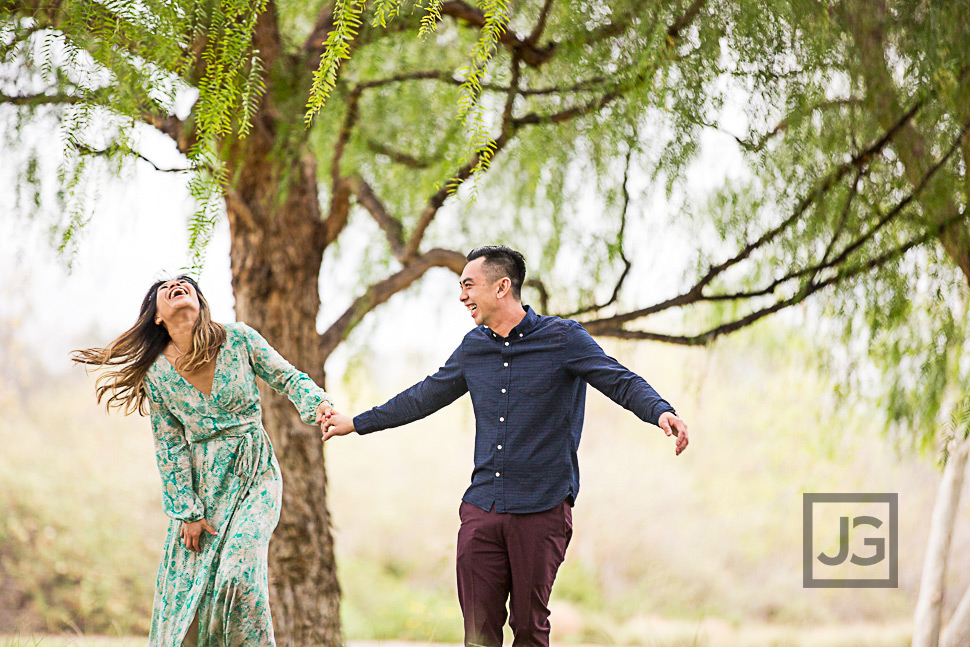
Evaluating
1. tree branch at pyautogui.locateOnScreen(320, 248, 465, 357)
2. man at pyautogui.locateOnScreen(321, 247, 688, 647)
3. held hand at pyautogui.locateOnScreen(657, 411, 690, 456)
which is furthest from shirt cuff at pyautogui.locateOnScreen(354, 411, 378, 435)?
tree branch at pyautogui.locateOnScreen(320, 248, 465, 357)

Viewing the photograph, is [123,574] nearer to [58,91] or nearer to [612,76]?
[58,91]

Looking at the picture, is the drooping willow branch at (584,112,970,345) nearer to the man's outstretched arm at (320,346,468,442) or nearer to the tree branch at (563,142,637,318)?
the tree branch at (563,142,637,318)

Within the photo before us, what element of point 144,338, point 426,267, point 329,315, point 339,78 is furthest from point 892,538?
point 144,338

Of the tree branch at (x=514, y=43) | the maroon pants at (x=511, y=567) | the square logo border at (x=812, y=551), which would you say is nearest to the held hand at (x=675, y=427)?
the maroon pants at (x=511, y=567)

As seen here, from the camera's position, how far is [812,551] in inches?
429

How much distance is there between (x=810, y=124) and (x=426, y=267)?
191 cm

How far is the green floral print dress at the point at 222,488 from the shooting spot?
9.21 ft

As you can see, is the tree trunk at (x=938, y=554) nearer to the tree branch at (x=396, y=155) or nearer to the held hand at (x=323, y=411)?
the tree branch at (x=396, y=155)

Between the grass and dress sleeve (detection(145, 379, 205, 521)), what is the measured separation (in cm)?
703

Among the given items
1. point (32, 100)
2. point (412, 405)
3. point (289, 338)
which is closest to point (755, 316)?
point (412, 405)

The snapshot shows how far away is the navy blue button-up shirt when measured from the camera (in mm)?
2742

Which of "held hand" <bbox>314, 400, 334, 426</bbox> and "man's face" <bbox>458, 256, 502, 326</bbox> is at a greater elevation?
"man's face" <bbox>458, 256, 502, 326</bbox>

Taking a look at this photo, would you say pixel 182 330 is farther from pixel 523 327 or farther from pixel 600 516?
pixel 600 516

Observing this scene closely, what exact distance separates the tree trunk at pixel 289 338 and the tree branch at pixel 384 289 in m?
0.09
